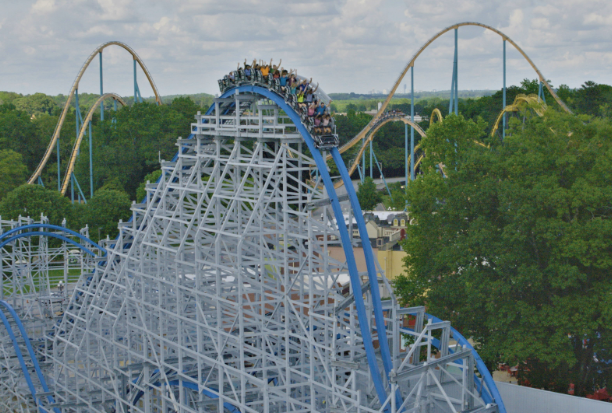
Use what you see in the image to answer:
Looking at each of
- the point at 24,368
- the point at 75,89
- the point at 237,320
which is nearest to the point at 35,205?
the point at 75,89

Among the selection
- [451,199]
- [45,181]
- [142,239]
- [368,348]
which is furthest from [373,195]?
[368,348]

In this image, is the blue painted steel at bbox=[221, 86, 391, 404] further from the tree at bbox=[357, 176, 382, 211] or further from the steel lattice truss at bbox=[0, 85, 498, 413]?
the tree at bbox=[357, 176, 382, 211]

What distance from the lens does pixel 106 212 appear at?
41281 millimetres

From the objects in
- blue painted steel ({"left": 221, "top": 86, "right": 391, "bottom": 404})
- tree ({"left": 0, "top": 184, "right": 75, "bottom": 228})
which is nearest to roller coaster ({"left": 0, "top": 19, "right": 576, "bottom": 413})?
blue painted steel ({"left": 221, "top": 86, "right": 391, "bottom": 404})

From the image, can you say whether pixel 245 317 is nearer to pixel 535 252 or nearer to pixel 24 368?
pixel 24 368

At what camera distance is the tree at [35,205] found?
128 ft

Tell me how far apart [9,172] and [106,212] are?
10.9 metres

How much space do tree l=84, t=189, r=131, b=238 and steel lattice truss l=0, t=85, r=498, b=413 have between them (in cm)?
1983

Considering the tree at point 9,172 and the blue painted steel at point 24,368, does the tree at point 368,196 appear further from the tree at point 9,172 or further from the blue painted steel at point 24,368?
the blue painted steel at point 24,368

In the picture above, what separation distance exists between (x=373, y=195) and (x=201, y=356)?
3817 cm

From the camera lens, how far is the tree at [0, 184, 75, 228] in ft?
128

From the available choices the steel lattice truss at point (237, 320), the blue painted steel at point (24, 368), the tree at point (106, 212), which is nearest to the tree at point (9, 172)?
the tree at point (106, 212)

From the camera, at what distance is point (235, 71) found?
15.5m

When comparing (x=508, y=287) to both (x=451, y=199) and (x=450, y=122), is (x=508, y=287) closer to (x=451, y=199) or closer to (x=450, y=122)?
(x=451, y=199)
